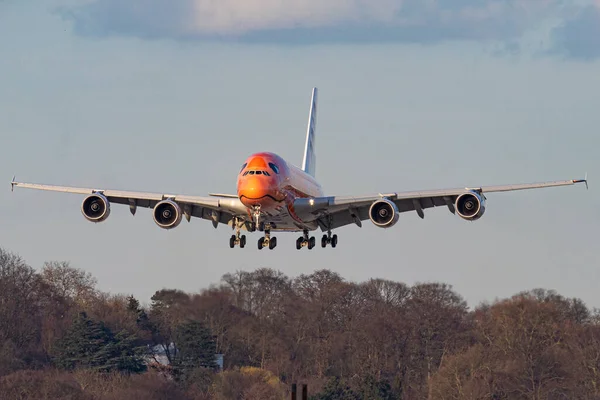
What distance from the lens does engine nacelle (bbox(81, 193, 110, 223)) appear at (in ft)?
257

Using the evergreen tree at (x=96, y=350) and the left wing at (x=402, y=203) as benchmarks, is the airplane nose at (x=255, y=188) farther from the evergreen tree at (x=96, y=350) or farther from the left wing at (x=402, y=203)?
the evergreen tree at (x=96, y=350)

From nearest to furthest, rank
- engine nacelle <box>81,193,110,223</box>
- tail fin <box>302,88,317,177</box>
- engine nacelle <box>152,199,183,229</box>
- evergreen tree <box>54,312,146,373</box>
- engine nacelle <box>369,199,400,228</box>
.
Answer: engine nacelle <box>369,199,400,228</box> → engine nacelle <box>152,199,183,229</box> → engine nacelle <box>81,193,110,223</box> → tail fin <box>302,88,317,177</box> → evergreen tree <box>54,312,146,373</box>

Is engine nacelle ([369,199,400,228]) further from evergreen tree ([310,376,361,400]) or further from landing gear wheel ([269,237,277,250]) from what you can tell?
evergreen tree ([310,376,361,400])

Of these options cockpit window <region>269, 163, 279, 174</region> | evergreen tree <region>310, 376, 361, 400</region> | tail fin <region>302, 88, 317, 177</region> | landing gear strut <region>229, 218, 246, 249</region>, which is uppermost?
tail fin <region>302, 88, 317, 177</region>

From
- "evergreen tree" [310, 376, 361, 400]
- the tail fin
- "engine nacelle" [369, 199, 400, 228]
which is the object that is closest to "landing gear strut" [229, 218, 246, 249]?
"engine nacelle" [369, 199, 400, 228]

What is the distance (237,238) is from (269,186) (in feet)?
21.1

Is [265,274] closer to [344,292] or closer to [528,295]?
[344,292]

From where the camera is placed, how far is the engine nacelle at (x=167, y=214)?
7744 centimetres

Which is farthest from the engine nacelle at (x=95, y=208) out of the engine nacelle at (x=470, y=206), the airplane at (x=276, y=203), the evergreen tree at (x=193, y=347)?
the evergreen tree at (x=193, y=347)

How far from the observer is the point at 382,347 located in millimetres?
123062

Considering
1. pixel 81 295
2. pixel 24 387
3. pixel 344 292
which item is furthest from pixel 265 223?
pixel 81 295

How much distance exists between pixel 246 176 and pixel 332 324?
165 feet

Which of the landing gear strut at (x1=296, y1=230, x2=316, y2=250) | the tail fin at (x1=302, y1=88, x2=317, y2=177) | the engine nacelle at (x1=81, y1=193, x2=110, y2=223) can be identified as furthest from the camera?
the tail fin at (x1=302, y1=88, x2=317, y2=177)

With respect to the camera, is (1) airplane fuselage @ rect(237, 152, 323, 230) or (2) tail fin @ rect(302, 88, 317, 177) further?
(2) tail fin @ rect(302, 88, 317, 177)
